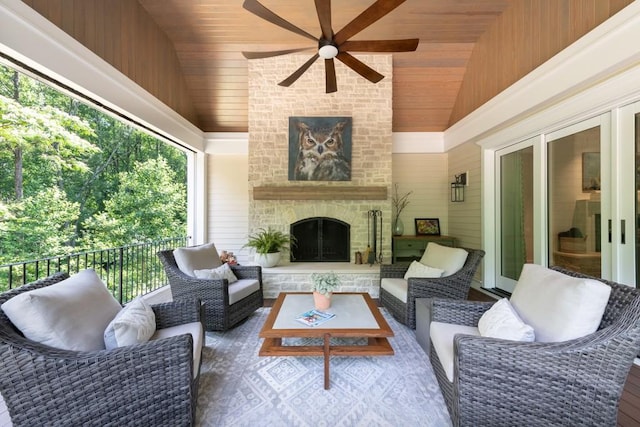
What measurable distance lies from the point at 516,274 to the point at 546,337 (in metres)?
2.89

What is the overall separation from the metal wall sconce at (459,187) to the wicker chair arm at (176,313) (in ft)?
15.4

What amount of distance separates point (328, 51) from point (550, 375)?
2831mm

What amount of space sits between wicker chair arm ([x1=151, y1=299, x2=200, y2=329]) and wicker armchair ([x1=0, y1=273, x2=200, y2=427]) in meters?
0.65

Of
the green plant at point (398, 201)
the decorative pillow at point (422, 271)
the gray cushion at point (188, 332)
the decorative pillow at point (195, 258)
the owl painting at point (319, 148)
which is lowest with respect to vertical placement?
the gray cushion at point (188, 332)

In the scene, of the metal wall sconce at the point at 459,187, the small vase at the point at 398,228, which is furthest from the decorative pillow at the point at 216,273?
the metal wall sconce at the point at 459,187

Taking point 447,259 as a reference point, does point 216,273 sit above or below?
below

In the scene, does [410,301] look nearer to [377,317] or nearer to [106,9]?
[377,317]

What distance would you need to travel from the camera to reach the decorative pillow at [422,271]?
3.01 m

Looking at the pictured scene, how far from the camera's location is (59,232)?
6.66 metres

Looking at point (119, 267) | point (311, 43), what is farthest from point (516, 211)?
point (119, 267)

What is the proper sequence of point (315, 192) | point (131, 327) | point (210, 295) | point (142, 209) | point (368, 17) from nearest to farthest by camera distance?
point (131, 327), point (368, 17), point (210, 295), point (315, 192), point (142, 209)

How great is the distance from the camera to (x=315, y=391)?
1.96 m

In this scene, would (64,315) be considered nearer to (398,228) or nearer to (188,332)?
(188,332)

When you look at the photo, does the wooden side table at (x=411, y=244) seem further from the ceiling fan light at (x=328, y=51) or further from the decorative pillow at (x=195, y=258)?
the ceiling fan light at (x=328, y=51)
